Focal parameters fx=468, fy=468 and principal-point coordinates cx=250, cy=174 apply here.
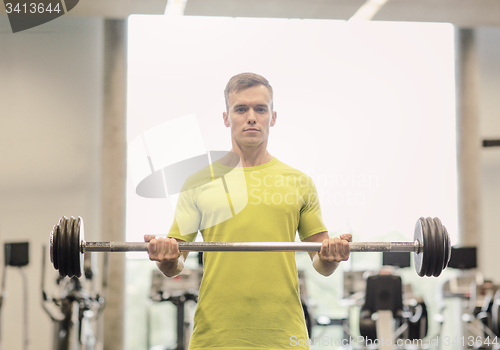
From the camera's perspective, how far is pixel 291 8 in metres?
4.72

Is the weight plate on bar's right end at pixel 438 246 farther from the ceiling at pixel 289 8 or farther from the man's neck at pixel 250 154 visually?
the ceiling at pixel 289 8

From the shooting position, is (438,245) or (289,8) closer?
(438,245)

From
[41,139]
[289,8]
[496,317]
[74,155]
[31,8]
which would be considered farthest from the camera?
[74,155]

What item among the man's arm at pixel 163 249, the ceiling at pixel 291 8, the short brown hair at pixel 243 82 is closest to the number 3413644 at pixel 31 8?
the ceiling at pixel 291 8

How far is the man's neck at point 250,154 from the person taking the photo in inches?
63.2

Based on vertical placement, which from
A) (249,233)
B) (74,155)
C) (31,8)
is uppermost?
(31,8)

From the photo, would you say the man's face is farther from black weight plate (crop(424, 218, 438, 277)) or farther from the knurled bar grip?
black weight plate (crop(424, 218, 438, 277))

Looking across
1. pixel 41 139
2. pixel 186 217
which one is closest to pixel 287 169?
pixel 186 217

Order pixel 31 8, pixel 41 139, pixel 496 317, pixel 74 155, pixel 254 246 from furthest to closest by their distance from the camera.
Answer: pixel 74 155, pixel 41 139, pixel 31 8, pixel 496 317, pixel 254 246

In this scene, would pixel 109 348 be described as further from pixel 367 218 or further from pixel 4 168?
pixel 367 218

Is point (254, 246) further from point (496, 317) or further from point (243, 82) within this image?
point (496, 317)

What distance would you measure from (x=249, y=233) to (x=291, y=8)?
3742 millimetres

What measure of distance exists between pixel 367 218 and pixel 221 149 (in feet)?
6.37

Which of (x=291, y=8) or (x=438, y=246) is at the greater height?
(x=291, y=8)
